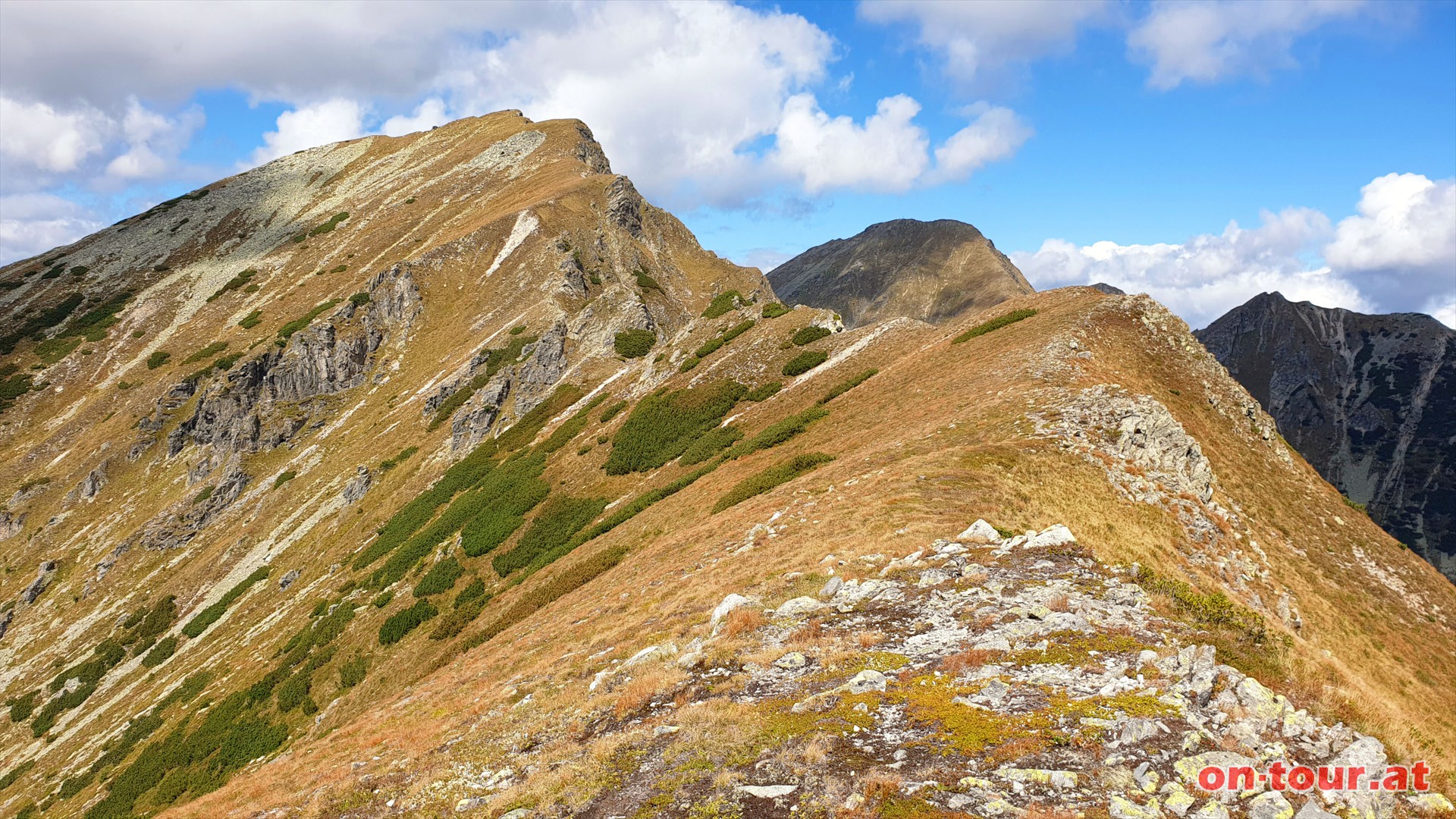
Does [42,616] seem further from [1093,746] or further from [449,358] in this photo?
[1093,746]

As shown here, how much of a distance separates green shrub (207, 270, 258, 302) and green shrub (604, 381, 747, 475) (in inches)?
3575

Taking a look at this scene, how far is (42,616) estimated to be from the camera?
198ft

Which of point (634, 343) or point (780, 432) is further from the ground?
point (634, 343)

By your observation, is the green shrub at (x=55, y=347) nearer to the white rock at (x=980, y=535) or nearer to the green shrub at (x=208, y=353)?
the green shrub at (x=208, y=353)

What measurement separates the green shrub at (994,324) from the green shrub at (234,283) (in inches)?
4297

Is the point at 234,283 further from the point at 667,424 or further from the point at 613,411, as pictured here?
the point at 667,424

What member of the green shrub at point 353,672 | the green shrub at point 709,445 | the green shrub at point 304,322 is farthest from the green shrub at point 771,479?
the green shrub at point 304,322

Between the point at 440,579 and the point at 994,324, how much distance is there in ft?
112

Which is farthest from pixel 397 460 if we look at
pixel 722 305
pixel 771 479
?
pixel 771 479

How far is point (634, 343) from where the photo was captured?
2392 inches

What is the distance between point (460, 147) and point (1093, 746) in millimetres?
143536

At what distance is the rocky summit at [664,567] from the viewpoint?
890 cm

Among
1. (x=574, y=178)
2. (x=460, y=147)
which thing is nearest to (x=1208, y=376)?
(x=574, y=178)
